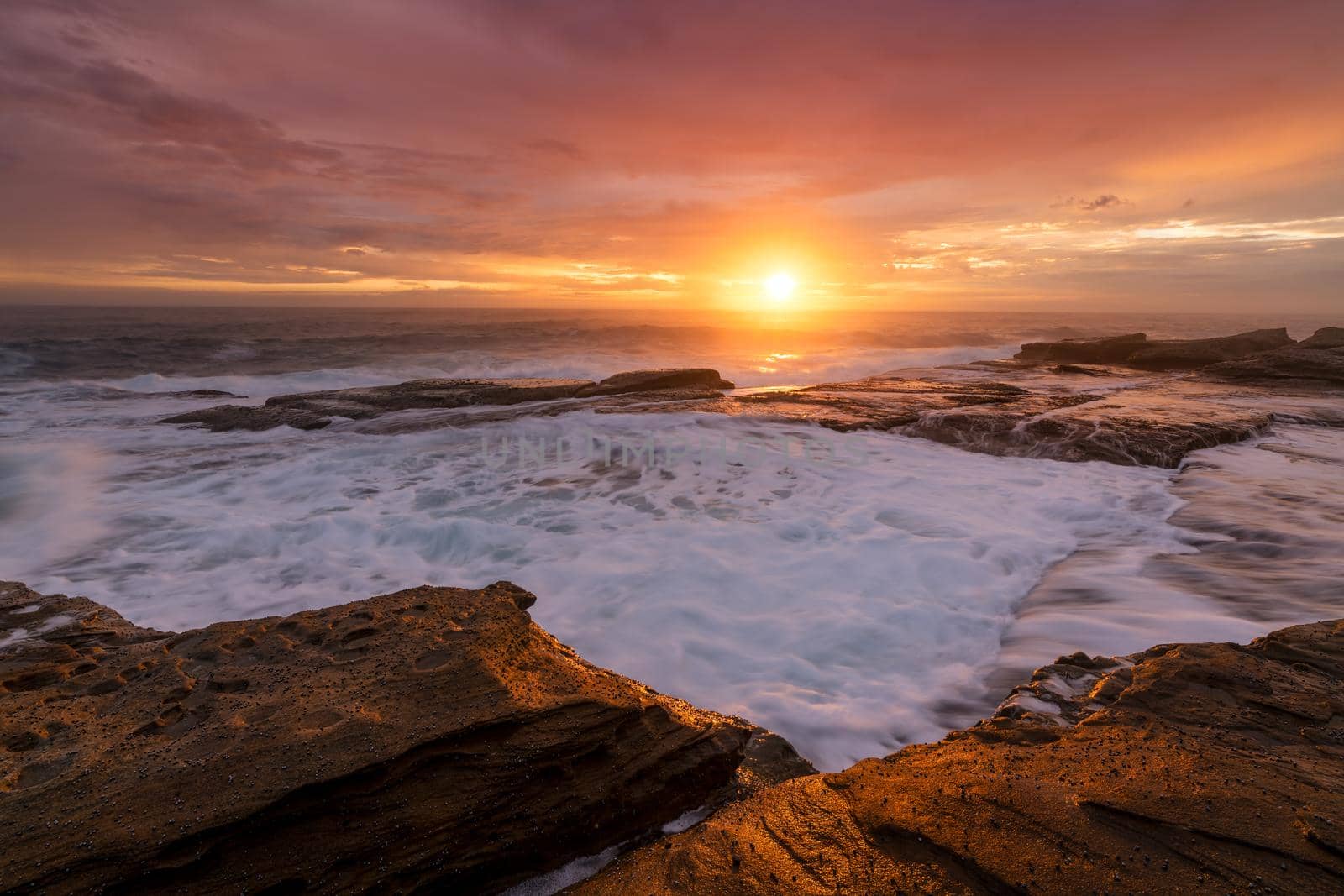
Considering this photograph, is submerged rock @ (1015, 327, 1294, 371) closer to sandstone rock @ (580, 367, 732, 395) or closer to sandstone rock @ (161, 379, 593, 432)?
sandstone rock @ (580, 367, 732, 395)

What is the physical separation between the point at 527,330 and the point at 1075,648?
44085 mm

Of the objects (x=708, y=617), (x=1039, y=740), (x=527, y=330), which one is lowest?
(x=708, y=617)

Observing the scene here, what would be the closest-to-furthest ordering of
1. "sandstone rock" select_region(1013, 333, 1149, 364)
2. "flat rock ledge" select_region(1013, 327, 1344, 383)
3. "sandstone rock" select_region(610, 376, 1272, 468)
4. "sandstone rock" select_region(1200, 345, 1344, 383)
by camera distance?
1. "sandstone rock" select_region(610, 376, 1272, 468)
2. "sandstone rock" select_region(1200, 345, 1344, 383)
3. "flat rock ledge" select_region(1013, 327, 1344, 383)
4. "sandstone rock" select_region(1013, 333, 1149, 364)

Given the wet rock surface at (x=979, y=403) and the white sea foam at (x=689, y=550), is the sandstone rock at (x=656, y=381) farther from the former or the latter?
the white sea foam at (x=689, y=550)

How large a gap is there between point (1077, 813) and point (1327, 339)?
2231cm

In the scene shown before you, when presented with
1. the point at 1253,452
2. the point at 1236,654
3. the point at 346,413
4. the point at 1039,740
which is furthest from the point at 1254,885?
the point at 346,413

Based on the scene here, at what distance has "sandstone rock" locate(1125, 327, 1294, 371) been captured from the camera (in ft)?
58.1

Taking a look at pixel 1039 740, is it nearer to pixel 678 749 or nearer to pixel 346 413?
pixel 678 749

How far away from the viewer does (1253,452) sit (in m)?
8.16

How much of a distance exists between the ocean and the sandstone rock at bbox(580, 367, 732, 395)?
3201 mm

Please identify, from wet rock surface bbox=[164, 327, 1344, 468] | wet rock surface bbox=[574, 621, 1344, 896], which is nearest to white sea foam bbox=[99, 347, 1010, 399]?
wet rock surface bbox=[164, 327, 1344, 468]

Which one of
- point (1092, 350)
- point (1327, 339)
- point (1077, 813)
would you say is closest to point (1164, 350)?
point (1092, 350)

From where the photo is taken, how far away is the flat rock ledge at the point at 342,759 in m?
1.70

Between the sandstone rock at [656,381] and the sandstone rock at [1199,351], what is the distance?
12.7m
